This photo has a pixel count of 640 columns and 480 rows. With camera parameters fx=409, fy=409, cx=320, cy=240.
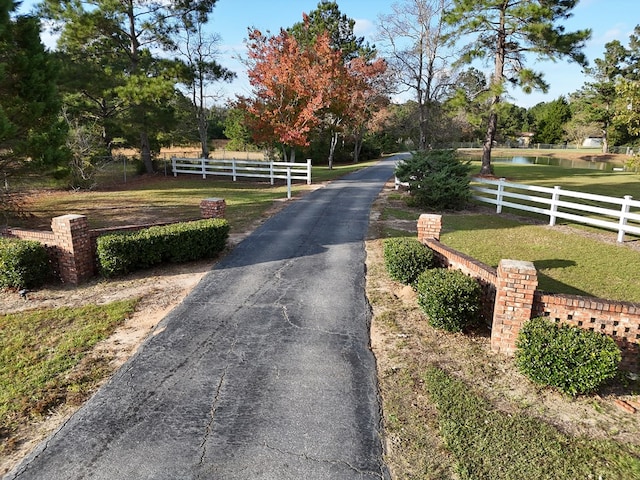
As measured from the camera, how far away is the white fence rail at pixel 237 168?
21422mm

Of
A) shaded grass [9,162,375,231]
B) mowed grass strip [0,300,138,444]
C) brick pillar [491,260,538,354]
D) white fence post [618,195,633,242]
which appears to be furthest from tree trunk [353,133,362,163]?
brick pillar [491,260,538,354]

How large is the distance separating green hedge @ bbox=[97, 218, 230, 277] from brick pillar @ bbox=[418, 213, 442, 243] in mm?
4316

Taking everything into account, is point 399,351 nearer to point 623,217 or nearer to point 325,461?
point 325,461

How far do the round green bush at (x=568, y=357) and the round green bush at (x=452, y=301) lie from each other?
101 cm

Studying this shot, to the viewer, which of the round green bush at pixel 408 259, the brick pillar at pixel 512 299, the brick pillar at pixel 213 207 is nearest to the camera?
the brick pillar at pixel 512 299

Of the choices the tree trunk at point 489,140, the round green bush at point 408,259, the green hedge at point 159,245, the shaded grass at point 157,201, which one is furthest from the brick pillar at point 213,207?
the tree trunk at point 489,140

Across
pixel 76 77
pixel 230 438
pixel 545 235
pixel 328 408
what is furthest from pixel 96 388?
pixel 76 77

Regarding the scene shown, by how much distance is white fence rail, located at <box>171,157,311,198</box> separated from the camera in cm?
2142

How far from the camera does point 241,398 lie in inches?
174

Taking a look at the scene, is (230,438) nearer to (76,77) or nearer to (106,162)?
(76,77)

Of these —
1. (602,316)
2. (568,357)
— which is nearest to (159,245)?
(568,357)

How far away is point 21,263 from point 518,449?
817 cm

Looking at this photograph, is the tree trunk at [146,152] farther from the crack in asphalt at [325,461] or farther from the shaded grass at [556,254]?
the crack in asphalt at [325,461]

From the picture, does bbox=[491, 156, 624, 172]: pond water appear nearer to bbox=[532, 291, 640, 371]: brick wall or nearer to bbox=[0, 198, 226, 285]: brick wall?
bbox=[532, 291, 640, 371]: brick wall
